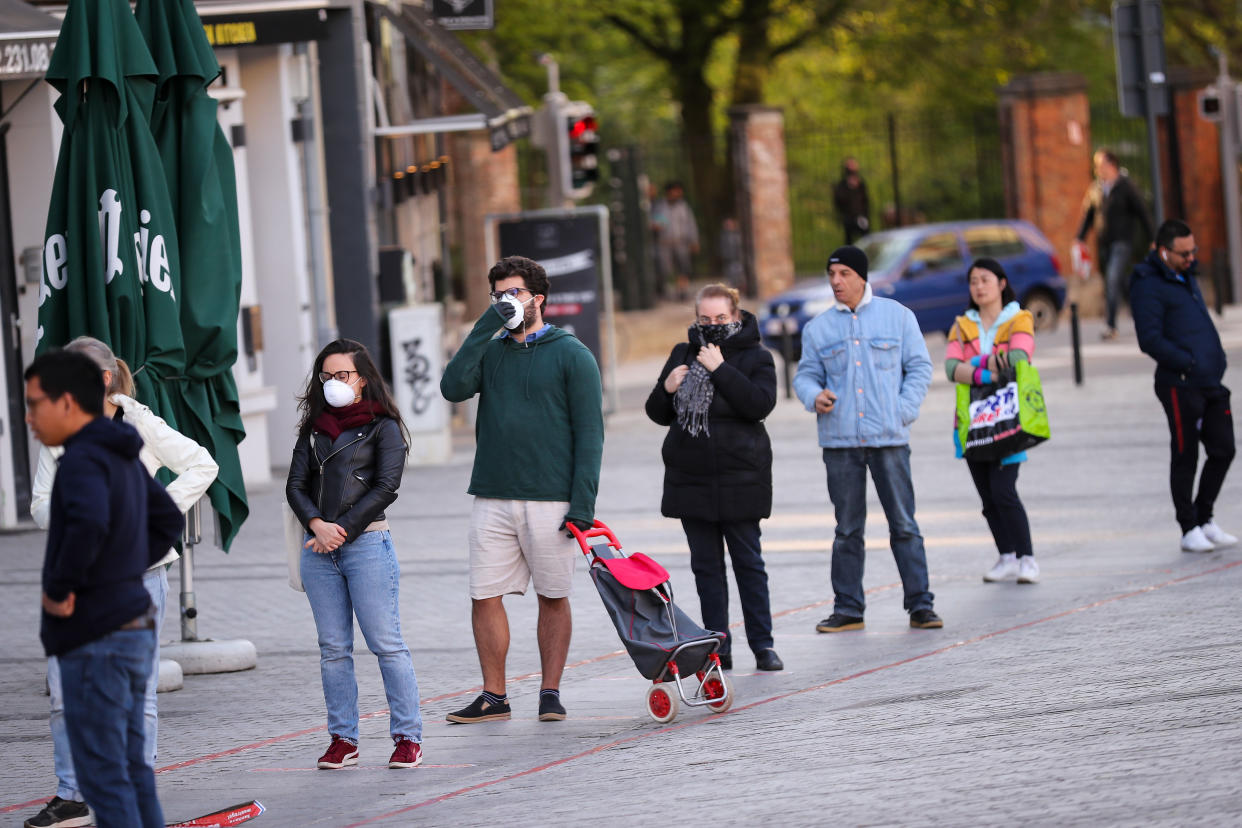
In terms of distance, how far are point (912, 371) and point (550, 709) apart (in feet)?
9.50

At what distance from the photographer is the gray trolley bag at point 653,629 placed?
763cm

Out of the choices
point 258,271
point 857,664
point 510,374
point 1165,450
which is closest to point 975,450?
point 857,664

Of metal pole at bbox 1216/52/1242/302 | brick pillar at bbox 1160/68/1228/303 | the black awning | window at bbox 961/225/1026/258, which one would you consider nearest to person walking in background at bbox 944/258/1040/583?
the black awning

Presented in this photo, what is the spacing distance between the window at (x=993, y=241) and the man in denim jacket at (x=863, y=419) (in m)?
16.4

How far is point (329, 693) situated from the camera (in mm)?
7121

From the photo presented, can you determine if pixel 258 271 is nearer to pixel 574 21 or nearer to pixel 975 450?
pixel 975 450

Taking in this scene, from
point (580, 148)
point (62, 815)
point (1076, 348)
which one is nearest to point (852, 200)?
point (580, 148)

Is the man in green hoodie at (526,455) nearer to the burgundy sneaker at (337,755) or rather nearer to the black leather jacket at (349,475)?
the black leather jacket at (349,475)

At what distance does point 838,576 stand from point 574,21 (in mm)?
27739

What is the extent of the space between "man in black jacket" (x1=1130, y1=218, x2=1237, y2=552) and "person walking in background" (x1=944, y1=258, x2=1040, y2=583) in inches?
41.0

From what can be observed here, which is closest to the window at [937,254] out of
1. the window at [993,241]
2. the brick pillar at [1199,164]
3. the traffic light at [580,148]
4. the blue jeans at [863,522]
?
the window at [993,241]

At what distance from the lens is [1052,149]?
102 ft

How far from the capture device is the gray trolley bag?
25.0 feet

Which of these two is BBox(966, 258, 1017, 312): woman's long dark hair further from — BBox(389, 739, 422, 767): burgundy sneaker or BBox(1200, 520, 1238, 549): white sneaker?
BBox(389, 739, 422, 767): burgundy sneaker
